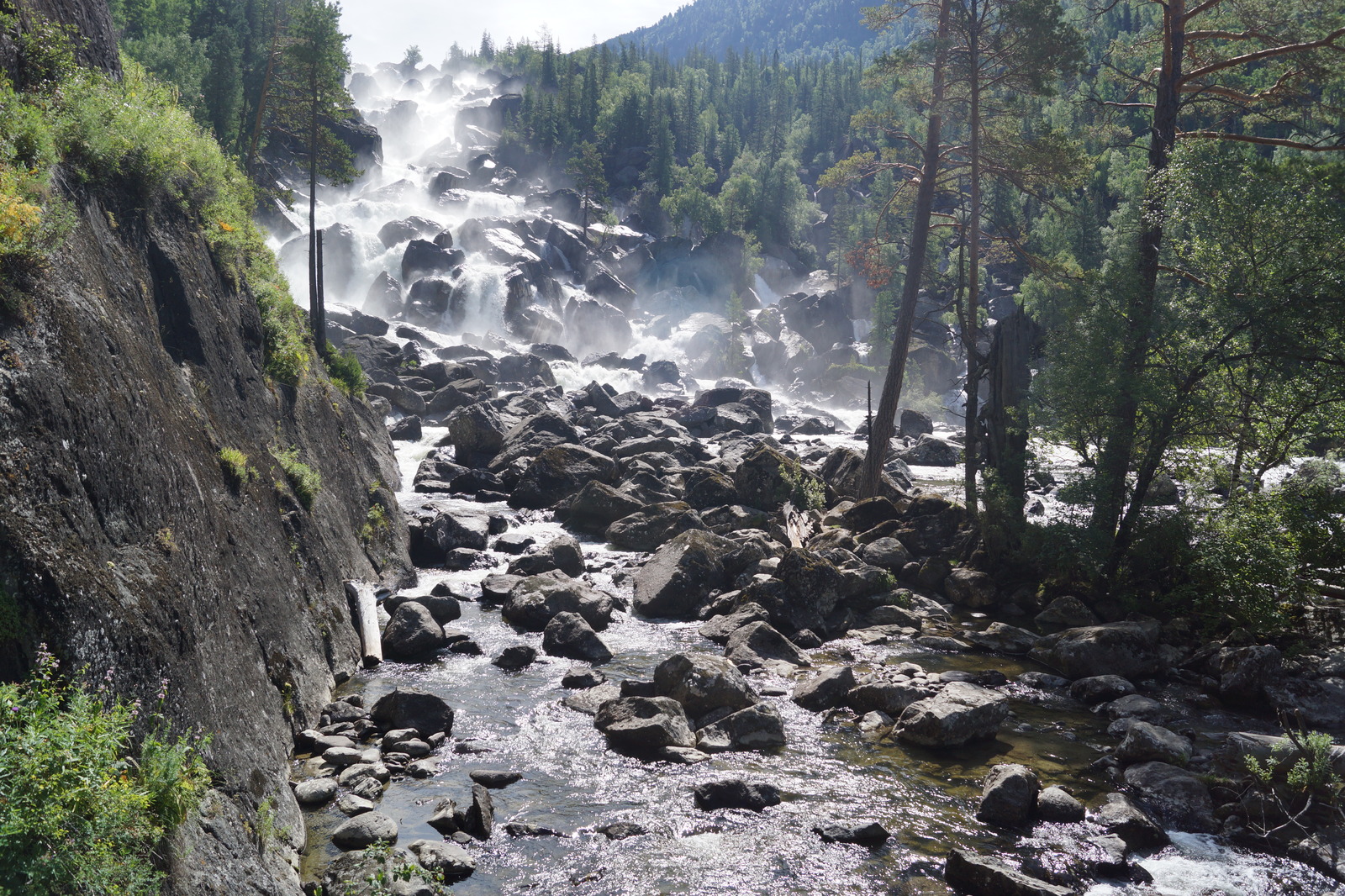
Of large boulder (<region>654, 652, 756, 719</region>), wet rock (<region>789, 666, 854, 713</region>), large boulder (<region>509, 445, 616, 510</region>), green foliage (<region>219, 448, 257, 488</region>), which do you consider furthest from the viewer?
large boulder (<region>509, 445, 616, 510</region>)

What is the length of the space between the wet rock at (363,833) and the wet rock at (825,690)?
22.2 feet

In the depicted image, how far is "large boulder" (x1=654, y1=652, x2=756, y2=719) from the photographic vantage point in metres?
12.3

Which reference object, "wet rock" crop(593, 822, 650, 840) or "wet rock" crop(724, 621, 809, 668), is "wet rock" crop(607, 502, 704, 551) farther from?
"wet rock" crop(593, 822, 650, 840)

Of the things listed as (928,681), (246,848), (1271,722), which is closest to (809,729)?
(928,681)

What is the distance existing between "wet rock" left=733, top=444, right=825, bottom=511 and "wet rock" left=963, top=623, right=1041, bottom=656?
932cm

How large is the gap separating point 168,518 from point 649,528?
16448mm

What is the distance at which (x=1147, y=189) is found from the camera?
17000 millimetres

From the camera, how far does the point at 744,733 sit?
37.5ft

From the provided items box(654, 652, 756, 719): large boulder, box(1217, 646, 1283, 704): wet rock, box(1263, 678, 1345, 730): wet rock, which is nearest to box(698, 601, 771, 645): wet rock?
box(654, 652, 756, 719): large boulder

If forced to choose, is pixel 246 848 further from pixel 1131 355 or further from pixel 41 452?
pixel 1131 355

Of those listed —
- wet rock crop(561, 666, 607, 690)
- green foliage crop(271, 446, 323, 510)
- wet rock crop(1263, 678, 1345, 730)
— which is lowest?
wet rock crop(561, 666, 607, 690)

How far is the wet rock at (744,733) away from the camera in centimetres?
1122

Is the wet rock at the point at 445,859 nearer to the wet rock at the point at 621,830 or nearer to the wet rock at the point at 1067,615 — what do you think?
the wet rock at the point at 621,830

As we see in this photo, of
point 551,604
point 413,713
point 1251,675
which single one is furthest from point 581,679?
point 1251,675
